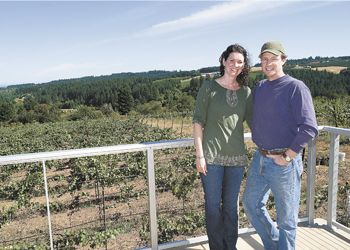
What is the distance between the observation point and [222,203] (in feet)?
7.91

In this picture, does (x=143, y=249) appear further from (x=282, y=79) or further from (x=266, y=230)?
(x=282, y=79)

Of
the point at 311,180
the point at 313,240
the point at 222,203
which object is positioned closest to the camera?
the point at 222,203

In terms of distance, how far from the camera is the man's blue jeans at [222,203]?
227 cm

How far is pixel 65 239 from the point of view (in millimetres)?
3879

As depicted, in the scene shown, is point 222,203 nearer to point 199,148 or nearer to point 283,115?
point 199,148

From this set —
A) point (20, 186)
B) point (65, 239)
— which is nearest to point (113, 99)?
point (20, 186)

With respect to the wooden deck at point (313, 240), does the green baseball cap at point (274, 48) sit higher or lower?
higher

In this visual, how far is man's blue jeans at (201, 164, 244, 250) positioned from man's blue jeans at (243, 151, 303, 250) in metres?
0.10

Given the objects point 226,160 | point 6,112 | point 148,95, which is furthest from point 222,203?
point 148,95

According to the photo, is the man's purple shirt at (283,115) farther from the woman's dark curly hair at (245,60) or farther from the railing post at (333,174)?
the railing post at (333,174)

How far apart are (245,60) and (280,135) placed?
0.52 metres

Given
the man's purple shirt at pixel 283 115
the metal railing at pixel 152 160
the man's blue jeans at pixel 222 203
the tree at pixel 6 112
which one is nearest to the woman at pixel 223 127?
the man's blue jeans at pixel 222 203

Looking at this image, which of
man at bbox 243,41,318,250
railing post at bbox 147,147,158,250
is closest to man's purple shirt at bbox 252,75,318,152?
man at bbox 243,41,318,250

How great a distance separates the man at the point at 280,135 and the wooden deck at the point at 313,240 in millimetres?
587
